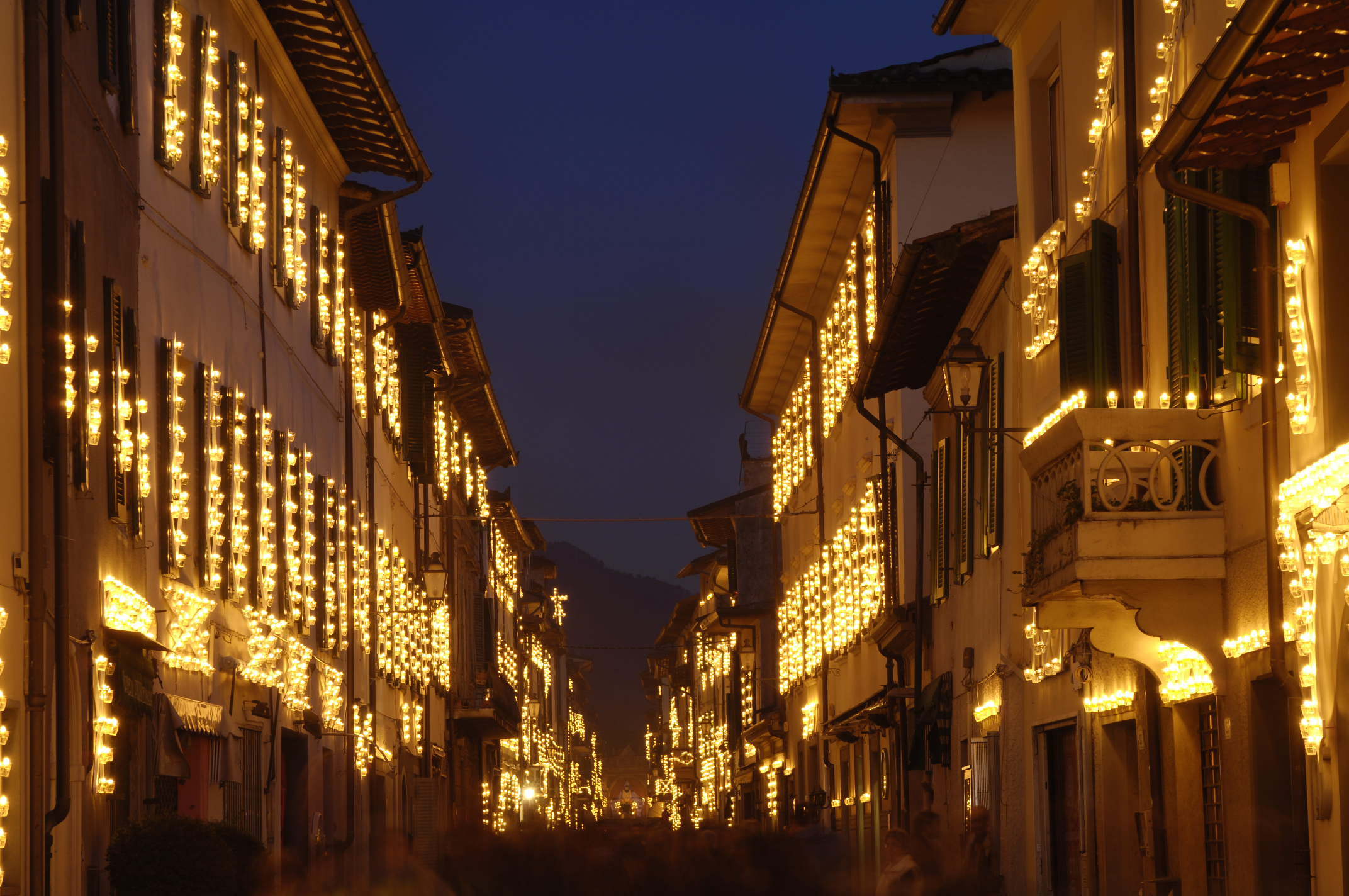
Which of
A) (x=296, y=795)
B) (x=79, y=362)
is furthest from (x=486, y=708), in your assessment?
(x=79, y=362)

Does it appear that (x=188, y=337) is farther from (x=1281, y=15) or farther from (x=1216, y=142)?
(x=1281, y=15)

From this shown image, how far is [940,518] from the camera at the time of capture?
23578 millimetres

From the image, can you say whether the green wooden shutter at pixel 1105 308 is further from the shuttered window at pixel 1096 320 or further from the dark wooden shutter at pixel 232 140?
the dark wooden shutter at pixel 232 140

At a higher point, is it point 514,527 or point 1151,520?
point 514,527

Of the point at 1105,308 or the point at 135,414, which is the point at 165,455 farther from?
the point at 1105,308

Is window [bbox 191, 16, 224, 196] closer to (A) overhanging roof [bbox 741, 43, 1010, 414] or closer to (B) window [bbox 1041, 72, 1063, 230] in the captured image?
(B) window [bbox 1041, 72, 1063, 230]

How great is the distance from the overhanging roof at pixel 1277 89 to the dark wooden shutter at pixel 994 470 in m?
8.45

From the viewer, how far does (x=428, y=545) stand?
40562 millimetres

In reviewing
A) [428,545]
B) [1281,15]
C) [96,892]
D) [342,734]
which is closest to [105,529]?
[96,892]

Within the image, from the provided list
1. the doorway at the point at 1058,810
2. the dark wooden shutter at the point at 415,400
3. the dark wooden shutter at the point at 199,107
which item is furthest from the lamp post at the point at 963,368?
the dark wooden shutter at the point at 415,400

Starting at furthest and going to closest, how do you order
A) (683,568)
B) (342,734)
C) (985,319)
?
(683,568), (342,734), (985,319)

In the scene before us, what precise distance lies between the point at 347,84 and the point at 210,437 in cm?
739

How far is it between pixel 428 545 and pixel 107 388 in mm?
25793

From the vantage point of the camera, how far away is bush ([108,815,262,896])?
1305cm
